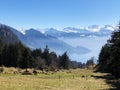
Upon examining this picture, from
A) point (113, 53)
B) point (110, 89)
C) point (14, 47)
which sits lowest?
point (110, 89)

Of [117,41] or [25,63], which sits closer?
[117,41]

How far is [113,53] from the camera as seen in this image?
2965 inches

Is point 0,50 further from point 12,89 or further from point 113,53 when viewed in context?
point 12,89

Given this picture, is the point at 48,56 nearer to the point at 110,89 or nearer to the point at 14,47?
the point at 14,47

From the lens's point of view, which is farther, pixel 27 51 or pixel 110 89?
pixel 27 51

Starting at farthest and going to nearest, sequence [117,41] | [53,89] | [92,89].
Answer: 1. [117,41]
2. [92,89]
3. [53,89]

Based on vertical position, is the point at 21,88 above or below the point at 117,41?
below

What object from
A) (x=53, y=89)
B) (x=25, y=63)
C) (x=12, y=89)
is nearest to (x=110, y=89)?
(x=53, y=89)

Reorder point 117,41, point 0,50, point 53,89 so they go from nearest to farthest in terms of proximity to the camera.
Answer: point 53,89, point 117,41, point 0,50

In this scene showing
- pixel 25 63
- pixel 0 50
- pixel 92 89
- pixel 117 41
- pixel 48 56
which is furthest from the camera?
pixel 48 56

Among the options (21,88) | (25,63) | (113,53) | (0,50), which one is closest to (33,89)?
(21,88)

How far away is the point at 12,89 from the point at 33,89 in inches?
107

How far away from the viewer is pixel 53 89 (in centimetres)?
3888

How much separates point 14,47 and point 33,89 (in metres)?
121
